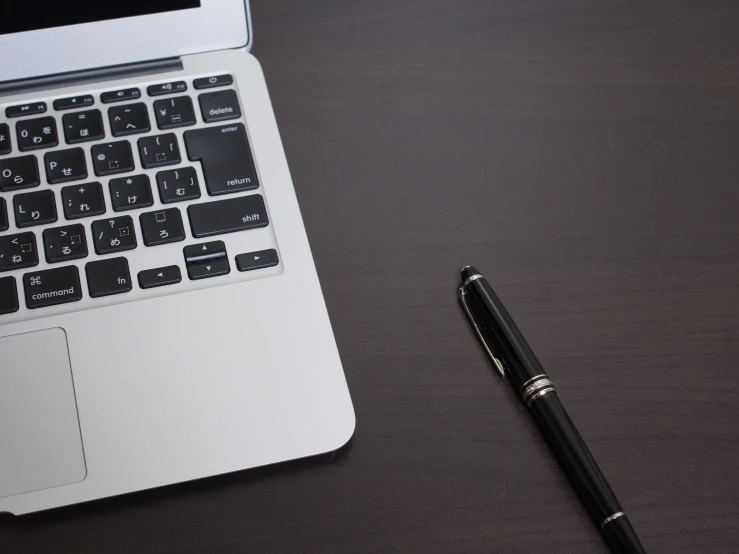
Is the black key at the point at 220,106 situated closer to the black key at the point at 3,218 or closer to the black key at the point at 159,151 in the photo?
the black key at the point at 159,151

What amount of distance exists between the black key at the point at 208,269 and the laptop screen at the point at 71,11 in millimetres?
179

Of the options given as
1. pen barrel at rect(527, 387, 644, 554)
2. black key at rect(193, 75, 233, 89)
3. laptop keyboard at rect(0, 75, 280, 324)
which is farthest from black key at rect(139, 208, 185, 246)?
pen barrel at rect(527, 387, 644, 554)

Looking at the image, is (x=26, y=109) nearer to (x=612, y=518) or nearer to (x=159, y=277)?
(x=159, y=277)

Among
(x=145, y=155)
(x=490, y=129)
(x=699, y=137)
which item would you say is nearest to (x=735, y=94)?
(x=699, y=137)

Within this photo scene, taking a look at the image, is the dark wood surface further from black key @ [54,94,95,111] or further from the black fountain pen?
black key @ [54,94,95,111]

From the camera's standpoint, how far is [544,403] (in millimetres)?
414

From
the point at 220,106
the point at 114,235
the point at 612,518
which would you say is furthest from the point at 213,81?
the point at 612,518

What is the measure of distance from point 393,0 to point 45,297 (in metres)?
0.36

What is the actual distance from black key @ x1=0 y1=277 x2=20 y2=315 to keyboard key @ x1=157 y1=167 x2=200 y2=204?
0.31ft

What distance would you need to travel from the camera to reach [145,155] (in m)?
0.46

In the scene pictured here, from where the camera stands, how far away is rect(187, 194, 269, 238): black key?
44cm

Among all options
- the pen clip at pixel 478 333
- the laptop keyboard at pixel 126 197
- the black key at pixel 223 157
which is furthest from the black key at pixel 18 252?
the pen clip at pixel 478 333

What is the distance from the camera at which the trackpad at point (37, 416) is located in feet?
1.23

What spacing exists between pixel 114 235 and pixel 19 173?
8 centimetres
